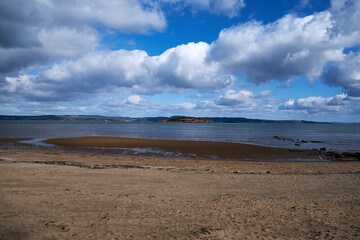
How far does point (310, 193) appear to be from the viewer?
11586 mm

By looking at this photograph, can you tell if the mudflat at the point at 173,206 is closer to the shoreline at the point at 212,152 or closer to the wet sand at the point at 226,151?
the shoreline at the point at 212,152

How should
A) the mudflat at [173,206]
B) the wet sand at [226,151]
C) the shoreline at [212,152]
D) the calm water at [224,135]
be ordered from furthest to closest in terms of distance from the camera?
the calm water at [224,135] → the wet sand at [226,151] → the shoreline at [212,152] → the mudflat at [173,206]

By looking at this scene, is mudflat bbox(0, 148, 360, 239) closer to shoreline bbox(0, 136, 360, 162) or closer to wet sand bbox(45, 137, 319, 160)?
shoreline bbox(0, 136, 360, 162)

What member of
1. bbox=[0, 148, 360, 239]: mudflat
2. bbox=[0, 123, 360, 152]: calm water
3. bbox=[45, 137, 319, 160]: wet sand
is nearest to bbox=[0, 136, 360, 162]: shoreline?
bbox=[45, 137, 319, 160]: wet sand

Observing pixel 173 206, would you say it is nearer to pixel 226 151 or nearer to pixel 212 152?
pixel 212 152

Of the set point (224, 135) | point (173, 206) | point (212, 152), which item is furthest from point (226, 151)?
point (224, 135)

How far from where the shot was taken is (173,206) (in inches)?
372

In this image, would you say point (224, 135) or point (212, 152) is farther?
point (224, 135)

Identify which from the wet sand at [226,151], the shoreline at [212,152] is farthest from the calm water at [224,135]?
the shoreline at [212,152]

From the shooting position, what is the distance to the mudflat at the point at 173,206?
719cm

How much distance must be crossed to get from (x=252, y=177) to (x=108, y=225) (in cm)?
1033

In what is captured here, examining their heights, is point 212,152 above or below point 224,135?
below

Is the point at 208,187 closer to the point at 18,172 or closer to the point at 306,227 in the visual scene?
the point at 306,227

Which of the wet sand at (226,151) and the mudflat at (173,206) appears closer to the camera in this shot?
the mudflat at (173,206)
